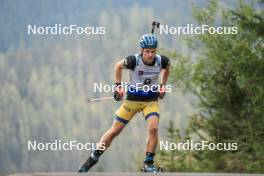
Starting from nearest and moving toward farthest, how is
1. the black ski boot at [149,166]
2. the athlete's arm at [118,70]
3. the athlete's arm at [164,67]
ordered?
the black ski boot at [149,166]
the athlete's arm at [118,70]
the athlete's arm at [164,67]

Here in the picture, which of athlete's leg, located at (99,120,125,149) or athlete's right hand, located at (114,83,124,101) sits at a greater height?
athlete's right hand, located at (114,83,124,101)

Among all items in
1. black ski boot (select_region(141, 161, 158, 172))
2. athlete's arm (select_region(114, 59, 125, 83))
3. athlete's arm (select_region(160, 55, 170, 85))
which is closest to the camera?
black ski boot (select_region(141, 161, 158, 172))

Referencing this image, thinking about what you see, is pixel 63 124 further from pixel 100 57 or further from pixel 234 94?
pixel 234 94

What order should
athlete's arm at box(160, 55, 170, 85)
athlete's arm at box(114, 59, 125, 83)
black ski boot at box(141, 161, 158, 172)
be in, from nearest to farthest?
black ski boot at box(141, 161, 158, 172) < athlete's arm at box(114, 59, 125, 83) < athlete's arm at box(160, 55, 170, 85)

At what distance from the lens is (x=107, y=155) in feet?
87.7

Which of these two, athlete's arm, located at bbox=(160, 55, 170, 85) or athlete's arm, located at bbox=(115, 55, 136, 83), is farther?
athlete's arm, located at bbox=(160, 55, 170, 85)

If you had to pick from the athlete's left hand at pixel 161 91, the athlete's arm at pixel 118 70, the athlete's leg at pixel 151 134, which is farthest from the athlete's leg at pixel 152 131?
the athlete's arm at pixel 118 70

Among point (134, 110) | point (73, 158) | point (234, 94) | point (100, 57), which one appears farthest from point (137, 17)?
point (134, 110)

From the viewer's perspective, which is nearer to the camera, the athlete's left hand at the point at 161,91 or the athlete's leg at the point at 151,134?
the athlete's leg at the point at 151,134

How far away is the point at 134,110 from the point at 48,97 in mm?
10940

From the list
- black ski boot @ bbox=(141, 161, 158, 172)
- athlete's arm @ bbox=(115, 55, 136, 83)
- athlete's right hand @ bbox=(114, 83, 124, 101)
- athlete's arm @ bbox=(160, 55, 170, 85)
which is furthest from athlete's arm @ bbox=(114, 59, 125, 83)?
black ski boot @ bbox=(141, 161, 158, 172)

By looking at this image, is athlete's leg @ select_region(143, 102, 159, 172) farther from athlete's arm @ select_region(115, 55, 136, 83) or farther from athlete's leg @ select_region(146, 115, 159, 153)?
athlete's arm @ select_region(115, 55, 136, 83)

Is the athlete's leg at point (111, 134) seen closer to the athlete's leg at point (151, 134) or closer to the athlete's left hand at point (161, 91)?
the athlete's leg at point (151, 134)

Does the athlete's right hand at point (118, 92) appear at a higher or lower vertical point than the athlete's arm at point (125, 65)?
lower
